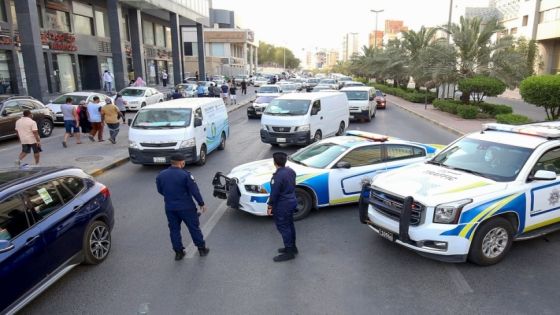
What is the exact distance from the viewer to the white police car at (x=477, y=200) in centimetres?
536

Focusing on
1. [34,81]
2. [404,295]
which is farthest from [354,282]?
[34,81]

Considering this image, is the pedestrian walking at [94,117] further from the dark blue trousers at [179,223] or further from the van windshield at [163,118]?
the dark blue trousers at [179,223]

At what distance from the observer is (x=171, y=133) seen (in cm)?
1138

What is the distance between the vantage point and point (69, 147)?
14.7 m

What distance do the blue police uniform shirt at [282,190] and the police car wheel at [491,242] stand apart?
2.46 m

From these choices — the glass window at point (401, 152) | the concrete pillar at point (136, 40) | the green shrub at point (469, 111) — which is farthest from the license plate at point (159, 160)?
the concrete pillar at point (136, 40)

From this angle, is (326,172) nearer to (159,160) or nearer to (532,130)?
(532,130)

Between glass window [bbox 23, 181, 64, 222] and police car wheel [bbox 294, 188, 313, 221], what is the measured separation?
383 centimetres

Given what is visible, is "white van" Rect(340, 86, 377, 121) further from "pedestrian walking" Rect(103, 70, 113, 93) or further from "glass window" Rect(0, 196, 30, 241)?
"glass window" Rect(0, 196, 30, 241)

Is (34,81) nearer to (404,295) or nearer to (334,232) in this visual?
(334,232)

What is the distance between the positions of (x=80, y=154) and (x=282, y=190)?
33.2 feet

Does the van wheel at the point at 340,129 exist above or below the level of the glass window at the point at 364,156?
below

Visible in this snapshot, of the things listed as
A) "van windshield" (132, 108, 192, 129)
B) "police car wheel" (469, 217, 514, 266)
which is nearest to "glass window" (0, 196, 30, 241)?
"police car wheel" (469, 217, 514, 266)

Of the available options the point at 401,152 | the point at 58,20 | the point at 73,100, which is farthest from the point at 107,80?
the point at 401,152
